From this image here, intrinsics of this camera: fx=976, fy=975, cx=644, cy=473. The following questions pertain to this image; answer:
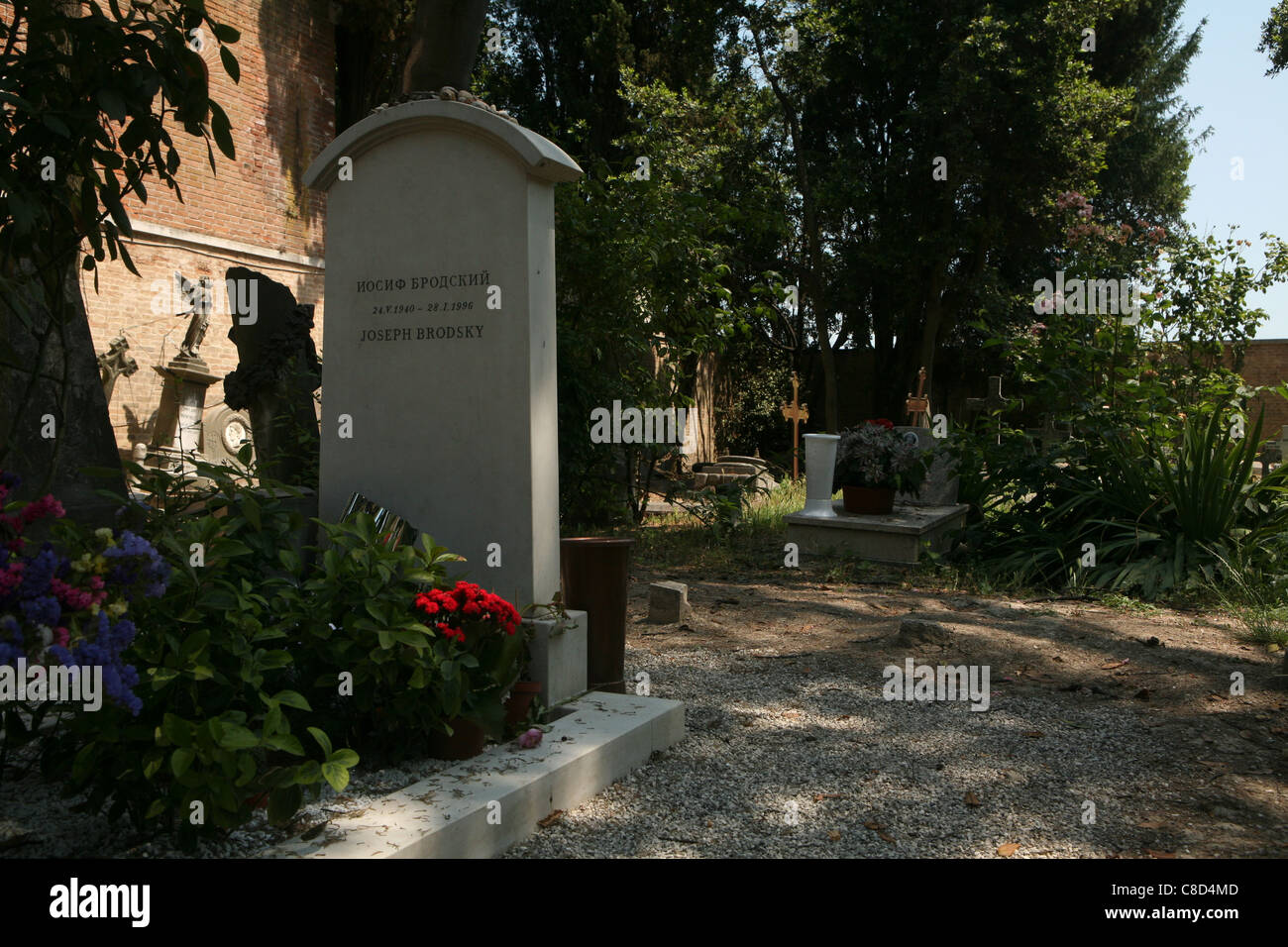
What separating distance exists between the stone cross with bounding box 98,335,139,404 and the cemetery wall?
5.1 inches

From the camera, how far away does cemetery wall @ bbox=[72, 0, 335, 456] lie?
1253cm

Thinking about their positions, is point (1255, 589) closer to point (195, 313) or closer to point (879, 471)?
point (879, 471)

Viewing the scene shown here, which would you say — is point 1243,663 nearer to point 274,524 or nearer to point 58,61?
point 274,524

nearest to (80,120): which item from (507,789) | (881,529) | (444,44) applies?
(507,789)

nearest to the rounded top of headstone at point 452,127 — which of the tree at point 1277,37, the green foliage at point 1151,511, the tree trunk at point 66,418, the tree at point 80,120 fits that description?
the tree at point 80,120

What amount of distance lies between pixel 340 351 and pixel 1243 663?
467cm

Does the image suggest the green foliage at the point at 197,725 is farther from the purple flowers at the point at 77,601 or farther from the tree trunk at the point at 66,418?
A: the tree trunk at the point at 66,418

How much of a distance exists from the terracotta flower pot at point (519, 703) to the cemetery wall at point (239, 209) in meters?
9.11

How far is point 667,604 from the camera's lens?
235 inches

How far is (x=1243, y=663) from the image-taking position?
4926mm

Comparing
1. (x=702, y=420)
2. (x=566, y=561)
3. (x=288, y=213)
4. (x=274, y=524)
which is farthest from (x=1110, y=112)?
(x=274, y=524)

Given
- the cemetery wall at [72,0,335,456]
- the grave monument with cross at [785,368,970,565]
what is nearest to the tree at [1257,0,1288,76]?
the grave monument with cross at [785,368,970,565]

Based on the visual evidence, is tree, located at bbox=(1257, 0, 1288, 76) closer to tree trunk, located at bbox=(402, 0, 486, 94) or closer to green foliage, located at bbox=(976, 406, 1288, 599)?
green foliage, located at bbox=(976, 406, 1288, 599)

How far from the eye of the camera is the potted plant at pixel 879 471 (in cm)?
903
